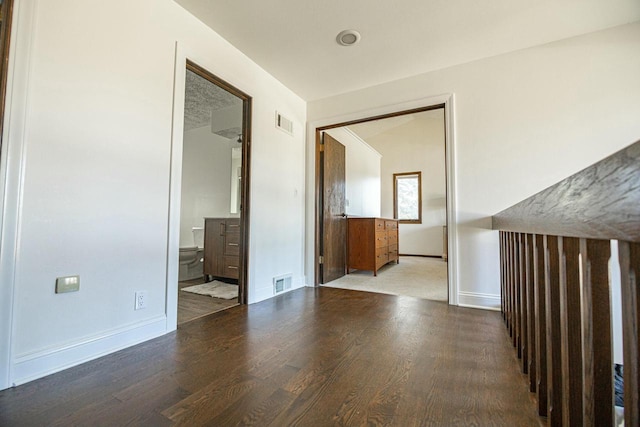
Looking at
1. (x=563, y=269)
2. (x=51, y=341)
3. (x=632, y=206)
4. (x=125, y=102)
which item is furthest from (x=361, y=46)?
(x=51, y=341)

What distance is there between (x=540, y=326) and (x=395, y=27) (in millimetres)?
2299

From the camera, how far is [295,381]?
130 centimetres

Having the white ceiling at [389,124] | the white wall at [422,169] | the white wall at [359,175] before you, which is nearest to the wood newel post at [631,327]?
the white wall at [359,175]

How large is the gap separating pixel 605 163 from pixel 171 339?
85.7 inches

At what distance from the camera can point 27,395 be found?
118 cm

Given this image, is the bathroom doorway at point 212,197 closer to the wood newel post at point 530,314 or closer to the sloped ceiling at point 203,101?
the sloped ceiling at point 203,101

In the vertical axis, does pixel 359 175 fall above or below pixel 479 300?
above

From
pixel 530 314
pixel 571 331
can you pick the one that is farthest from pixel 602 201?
pixel 530 314

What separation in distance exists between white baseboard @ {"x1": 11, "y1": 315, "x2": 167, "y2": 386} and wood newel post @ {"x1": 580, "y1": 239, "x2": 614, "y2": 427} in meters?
2.11

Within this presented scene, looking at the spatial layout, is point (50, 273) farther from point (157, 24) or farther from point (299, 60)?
point (299, 60)

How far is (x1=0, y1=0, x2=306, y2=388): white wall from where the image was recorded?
1.29 meters

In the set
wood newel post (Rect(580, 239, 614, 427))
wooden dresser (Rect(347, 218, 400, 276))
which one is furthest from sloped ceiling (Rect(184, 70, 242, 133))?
wood newel post (Rect(580, 239, 614, 427))

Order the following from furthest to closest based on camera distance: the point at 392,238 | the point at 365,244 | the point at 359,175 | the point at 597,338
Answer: the point at 359,175 → the point at 392,238 → the point at 365,244 → the point at 597,338

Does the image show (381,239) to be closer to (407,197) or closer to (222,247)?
(222,247)
